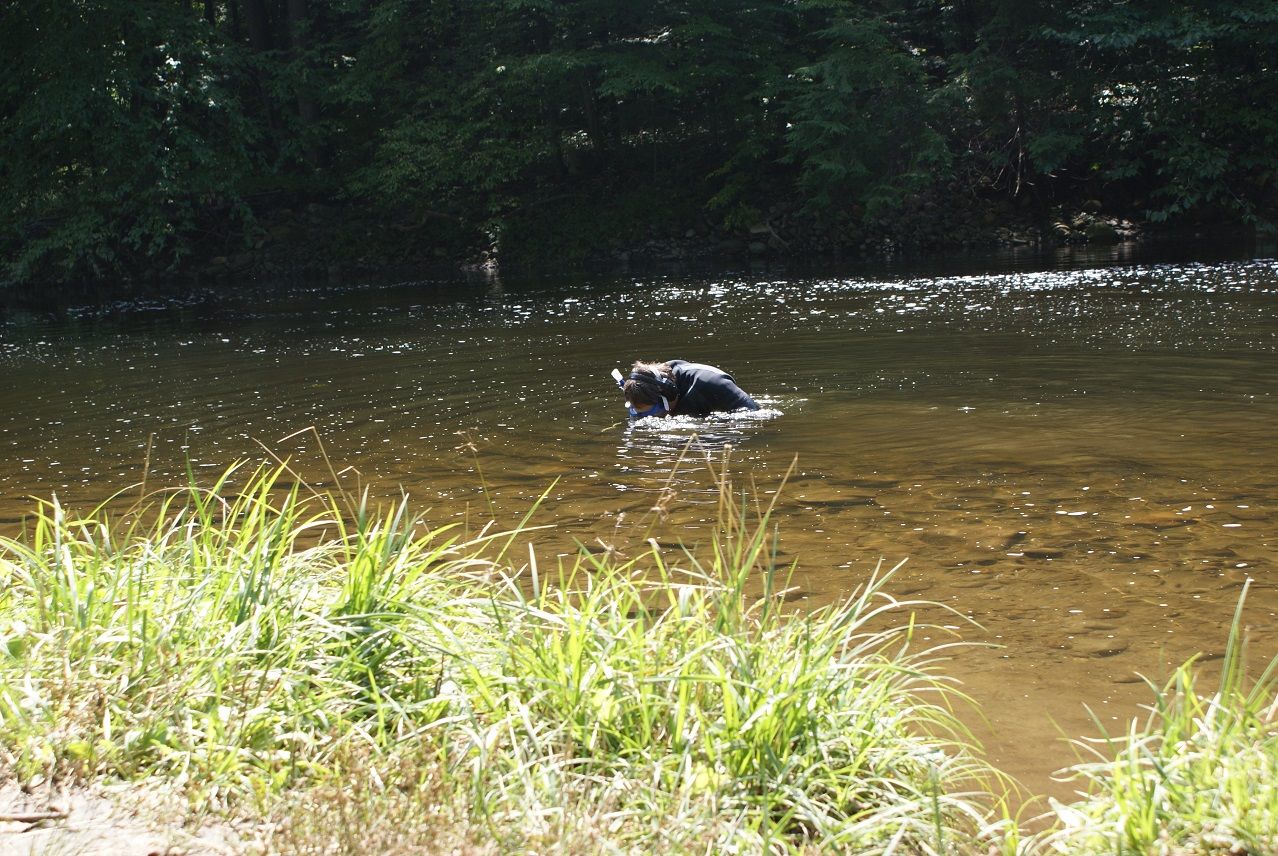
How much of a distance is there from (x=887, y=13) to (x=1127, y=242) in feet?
24.4

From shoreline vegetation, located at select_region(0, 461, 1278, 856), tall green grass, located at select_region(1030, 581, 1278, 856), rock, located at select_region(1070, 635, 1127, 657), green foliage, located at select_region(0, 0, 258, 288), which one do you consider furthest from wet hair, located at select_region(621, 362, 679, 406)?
green foliage, located at select_region(0, 0, 258, 288)

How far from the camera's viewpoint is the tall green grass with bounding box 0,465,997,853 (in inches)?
111

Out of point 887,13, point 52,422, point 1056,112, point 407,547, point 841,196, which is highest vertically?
point 887,13

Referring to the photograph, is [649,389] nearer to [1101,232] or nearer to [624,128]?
[1101,232]

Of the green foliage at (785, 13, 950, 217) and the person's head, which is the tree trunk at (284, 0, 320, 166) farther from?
the person's head

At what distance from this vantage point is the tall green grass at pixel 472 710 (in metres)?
2.81

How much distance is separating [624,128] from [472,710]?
91.9 feet

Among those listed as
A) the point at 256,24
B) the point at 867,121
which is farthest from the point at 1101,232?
the point at 256,24

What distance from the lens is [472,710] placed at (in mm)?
3172

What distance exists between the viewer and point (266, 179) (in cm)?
2961

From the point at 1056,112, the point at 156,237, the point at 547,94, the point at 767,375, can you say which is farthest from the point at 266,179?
the point at 767,375

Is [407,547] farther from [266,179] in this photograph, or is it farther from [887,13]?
[266,179]

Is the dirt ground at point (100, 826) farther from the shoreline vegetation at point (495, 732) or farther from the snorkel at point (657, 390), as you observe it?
the snorkel at point (657, 390)

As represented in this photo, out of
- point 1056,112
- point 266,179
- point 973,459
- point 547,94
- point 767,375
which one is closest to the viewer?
point 973,459
